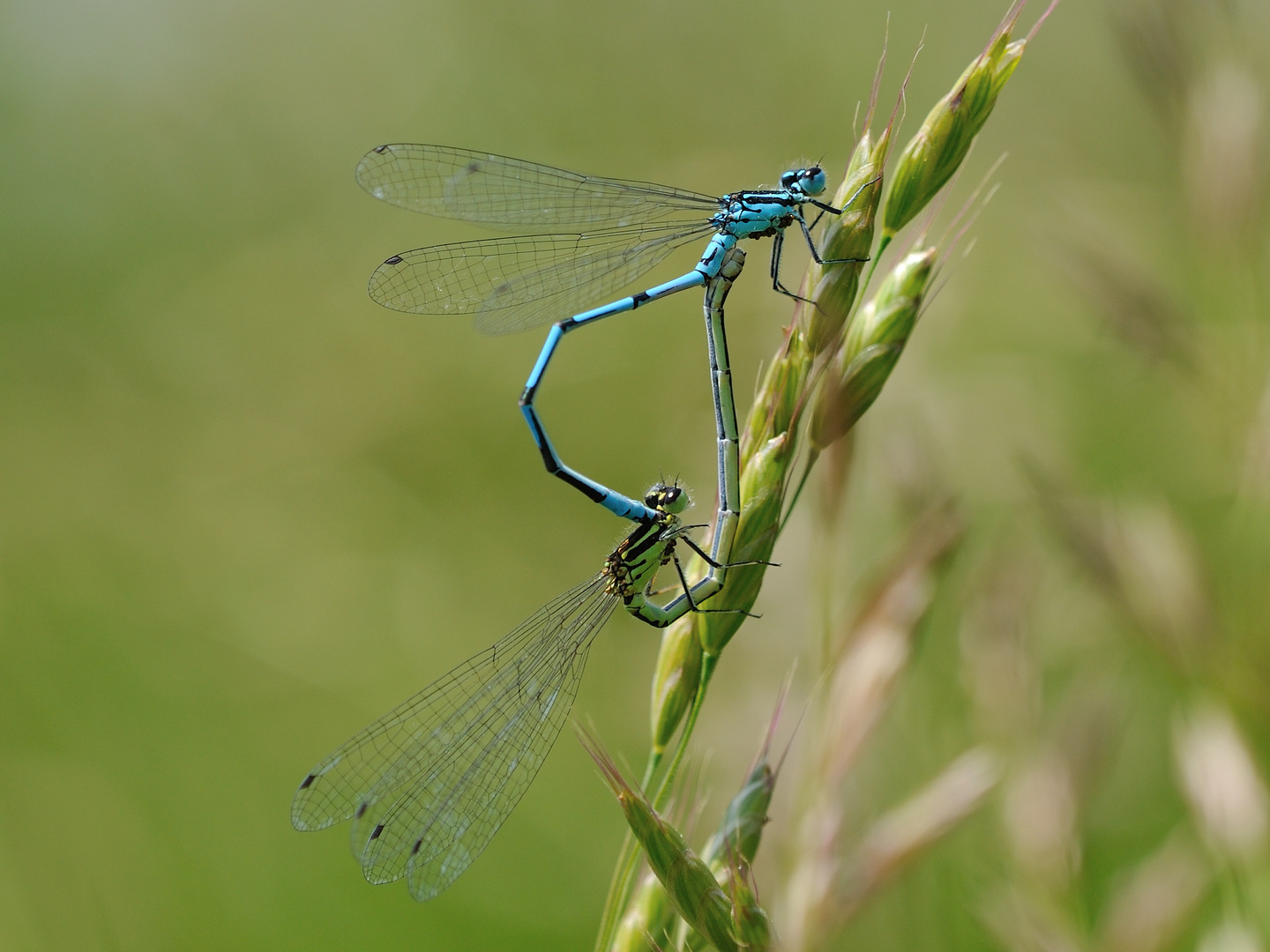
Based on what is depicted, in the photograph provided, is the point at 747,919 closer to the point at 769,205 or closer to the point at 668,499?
the point at 668,499

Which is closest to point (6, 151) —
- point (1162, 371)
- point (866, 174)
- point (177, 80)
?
point (177, 80)

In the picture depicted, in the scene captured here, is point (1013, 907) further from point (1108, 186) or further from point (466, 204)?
point (1108, 186)

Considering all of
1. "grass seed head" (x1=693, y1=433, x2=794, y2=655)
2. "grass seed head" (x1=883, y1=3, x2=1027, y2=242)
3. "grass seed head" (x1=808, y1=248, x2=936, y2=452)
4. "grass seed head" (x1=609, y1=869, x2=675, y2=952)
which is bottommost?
"grass seed head" (x1=609, y1=869, x2=675, y2=952)

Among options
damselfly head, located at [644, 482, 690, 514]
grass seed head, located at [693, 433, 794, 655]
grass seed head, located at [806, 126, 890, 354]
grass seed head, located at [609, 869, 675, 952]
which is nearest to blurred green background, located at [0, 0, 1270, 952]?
damselfly head, located at [644, 482, 690, 514]

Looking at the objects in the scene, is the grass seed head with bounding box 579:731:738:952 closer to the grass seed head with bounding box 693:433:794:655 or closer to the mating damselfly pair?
the grass seed head with bounding box 693:433:794:655

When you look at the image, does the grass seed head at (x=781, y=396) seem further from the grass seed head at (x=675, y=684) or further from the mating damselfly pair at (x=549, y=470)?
the grass seed head at (x=675, y=684)

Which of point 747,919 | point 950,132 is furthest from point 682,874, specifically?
point 950,132
